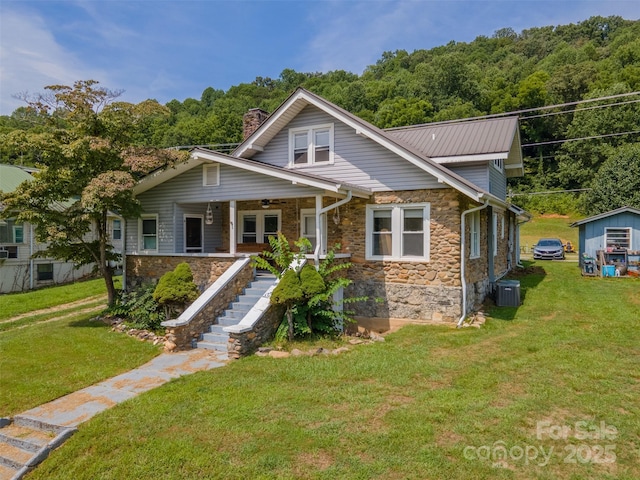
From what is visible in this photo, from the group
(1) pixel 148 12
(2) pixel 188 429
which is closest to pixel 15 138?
(1) pixel 148 12

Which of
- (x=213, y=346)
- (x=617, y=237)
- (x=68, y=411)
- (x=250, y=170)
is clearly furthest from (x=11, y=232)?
(x=617, y=237)

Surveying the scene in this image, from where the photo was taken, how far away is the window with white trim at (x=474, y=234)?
11.5m

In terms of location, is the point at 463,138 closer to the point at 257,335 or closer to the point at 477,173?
the point at 477,173

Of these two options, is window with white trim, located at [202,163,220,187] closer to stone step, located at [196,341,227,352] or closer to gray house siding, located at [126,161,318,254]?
gray house siding, located at [126,161,318,254]

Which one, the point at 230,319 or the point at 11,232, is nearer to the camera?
the point at 230,319

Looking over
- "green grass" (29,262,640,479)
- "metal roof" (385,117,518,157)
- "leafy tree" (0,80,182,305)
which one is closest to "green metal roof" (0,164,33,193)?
"leafy tree" (0,80,182,305)

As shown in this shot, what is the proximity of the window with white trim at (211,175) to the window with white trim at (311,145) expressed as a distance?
7.80 feet

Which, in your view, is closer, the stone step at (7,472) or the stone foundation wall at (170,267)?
the stone step at (7,472)

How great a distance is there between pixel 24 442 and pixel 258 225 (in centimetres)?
966

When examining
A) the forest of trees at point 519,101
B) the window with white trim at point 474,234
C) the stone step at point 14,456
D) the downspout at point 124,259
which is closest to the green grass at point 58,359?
the stone step at point 14,456

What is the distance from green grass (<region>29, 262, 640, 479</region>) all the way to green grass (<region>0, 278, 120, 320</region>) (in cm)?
1217

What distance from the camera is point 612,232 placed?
60.5 feet

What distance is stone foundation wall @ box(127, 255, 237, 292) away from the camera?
11336 mm

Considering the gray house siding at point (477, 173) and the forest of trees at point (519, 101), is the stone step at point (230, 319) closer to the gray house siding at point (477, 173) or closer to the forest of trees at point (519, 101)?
the gray house siding at point (477, 173)
